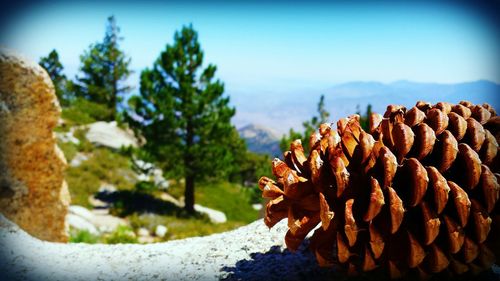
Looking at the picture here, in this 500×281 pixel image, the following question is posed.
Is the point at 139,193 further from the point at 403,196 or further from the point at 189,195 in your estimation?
the point at 403,196

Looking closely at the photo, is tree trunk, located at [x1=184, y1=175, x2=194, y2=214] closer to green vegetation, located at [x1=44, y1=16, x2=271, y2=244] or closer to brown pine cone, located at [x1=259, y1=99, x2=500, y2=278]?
green vegetation, located at [x1=44, y1=16, x2=271, y2=244]

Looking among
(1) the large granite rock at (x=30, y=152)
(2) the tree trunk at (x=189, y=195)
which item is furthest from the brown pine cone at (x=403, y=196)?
(2) the tree trunk at (x=189, y=195)

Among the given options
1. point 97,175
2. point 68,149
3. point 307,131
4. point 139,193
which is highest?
point 307,131

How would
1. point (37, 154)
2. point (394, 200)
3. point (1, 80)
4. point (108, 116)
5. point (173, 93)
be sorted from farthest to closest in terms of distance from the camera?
1. point (108, 116)
2. point (173, 93)
3. point (37, 154)
4. point (1, 80)
5. point (394, 200)

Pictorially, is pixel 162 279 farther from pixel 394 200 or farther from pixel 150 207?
pixel 150 207

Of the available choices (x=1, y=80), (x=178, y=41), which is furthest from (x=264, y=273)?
(x=178, y=41)

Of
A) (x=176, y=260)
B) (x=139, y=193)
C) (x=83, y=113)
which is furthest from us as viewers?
(x=83, y=113)

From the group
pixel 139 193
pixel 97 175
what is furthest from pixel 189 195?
pixel 97 175
